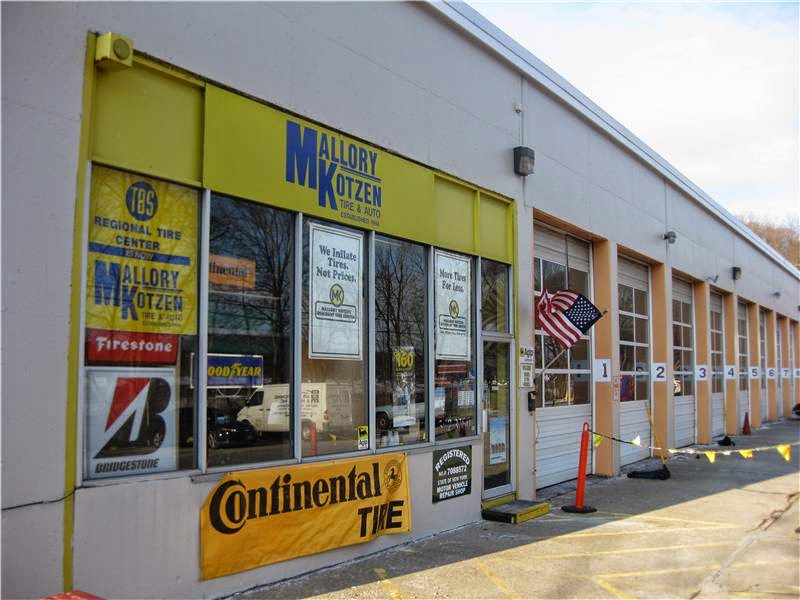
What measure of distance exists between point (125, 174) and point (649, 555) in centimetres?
631

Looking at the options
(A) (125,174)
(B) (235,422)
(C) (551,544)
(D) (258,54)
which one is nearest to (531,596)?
(C) (551,544)

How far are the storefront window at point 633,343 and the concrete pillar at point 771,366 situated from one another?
14850 millimetres

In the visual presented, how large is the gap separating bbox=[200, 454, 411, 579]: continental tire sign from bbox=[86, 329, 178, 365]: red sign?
1.18 m

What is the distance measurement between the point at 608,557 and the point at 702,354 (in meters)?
14.0

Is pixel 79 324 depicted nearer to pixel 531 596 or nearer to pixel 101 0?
pixel 101 0

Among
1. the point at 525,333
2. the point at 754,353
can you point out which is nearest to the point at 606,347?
the point at 525,333

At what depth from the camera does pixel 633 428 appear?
50.5ft

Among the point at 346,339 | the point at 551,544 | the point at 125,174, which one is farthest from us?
the point at 551,544

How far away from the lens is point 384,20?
26.9 ft

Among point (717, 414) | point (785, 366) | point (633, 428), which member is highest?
point (785, 366)

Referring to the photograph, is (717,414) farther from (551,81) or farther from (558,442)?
(551,81)

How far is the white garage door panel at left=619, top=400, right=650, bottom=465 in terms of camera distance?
14.8 meters

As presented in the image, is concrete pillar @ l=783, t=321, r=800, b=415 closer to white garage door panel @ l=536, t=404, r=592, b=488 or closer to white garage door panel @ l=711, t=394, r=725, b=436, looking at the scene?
white garage door panel @ l=711, t=394, r=725, b=436

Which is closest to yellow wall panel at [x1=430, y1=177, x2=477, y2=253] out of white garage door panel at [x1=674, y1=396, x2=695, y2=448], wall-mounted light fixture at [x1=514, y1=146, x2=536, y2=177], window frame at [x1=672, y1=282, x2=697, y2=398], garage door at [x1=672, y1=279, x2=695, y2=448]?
wall-mounted light fixture at [x1=514, y1=146, x2=536, y2=177]
